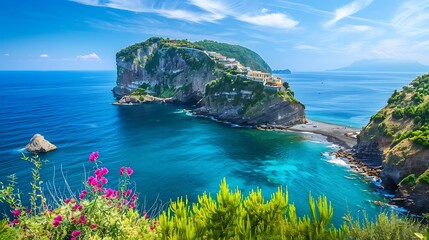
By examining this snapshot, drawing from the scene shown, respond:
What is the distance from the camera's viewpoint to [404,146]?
4588cm

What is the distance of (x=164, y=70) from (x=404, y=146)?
5112 inches

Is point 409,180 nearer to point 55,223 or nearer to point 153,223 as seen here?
point 153,223

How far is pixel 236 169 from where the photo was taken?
184 ft

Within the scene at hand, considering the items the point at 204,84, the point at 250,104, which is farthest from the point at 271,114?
the point at 204,84

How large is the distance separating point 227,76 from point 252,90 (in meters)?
15.6

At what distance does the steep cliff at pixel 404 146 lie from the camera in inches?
1564

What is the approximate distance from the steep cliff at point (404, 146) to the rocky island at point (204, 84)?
101 feet

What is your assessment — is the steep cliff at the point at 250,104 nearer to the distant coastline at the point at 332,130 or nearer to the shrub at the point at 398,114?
the distant coastline at the point at 332,130

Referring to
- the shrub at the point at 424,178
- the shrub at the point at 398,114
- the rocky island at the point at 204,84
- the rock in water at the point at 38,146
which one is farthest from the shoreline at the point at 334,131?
the rock in water at the point at 38,146

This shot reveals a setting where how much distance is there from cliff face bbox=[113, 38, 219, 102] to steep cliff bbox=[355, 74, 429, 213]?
77219 mm

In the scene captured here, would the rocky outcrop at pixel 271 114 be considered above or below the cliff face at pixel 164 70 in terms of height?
below

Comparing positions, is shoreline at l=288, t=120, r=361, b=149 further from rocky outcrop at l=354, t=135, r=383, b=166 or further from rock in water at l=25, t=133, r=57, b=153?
rock in water at l=25, t=133, r=57, b=153

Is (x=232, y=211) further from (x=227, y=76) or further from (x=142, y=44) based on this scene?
(x=142, y=44)

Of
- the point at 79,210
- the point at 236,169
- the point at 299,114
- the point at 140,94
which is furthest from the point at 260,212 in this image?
the point at 140,94
